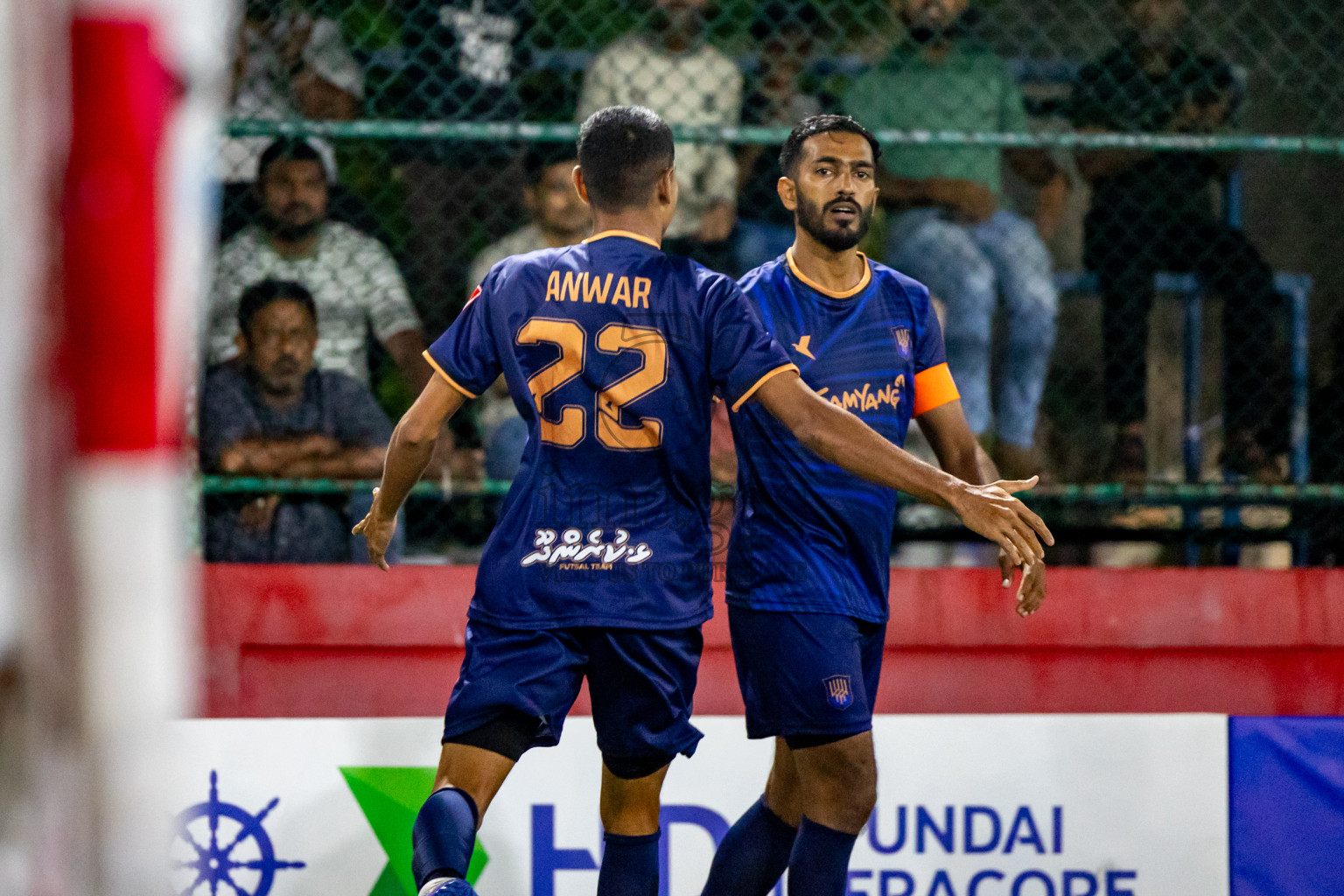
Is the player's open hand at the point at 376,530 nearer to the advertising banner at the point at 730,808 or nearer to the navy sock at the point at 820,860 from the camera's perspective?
the advertising banner at the point at 730,808

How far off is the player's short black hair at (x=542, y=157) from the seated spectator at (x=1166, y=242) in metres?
1.76

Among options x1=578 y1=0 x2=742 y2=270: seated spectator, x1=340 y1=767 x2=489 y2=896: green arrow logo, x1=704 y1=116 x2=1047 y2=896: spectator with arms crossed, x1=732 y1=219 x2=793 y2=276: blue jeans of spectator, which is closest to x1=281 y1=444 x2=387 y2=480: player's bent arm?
x1=340 y1=767 x2=489 y2=896: green arrow logo

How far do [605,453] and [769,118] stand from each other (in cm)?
214

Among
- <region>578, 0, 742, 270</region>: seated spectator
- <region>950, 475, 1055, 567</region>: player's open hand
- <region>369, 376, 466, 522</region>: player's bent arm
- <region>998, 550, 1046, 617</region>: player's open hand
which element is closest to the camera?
<region>950, 475, 1055, 567</region>: player's open hand

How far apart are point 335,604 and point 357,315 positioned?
3.02 feet

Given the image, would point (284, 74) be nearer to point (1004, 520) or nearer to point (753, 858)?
point (753, 858)

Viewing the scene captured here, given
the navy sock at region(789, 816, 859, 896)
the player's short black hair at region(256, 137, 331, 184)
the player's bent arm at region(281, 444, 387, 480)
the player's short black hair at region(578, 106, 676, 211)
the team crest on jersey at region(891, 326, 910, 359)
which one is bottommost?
the navy sock at region(789, 816, 859, 896)

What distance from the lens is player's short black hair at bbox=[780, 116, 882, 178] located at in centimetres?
337

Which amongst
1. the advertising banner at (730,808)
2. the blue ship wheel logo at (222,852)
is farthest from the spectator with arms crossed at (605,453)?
the blue ship wheel logo at (222,852)

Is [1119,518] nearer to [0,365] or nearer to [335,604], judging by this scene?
[335,604]

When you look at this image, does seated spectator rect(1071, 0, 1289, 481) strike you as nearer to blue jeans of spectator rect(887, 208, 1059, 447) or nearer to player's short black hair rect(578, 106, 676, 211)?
blue jeans of spectator rect(887, 208, 1059, 447)

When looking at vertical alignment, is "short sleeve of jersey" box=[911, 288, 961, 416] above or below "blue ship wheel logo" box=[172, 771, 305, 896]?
above

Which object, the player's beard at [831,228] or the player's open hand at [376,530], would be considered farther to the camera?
the player's beard at [831,228]

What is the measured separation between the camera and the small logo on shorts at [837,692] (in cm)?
314
